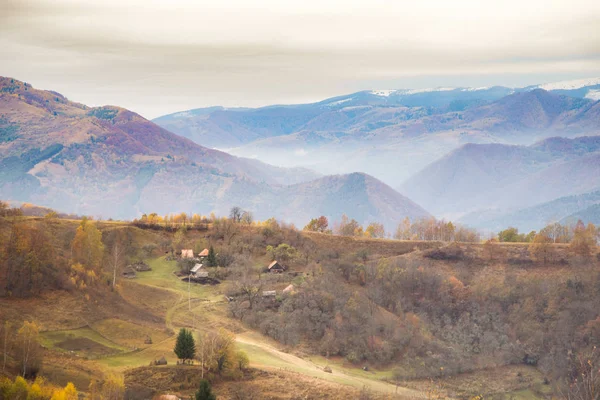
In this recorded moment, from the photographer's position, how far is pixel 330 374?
50.5 m

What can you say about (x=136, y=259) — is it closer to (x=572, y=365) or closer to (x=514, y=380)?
(x=514, y=380)

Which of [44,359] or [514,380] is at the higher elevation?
[44,359]

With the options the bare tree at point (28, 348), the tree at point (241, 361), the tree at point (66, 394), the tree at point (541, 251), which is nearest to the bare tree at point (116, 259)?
the tree at point (241, 361)

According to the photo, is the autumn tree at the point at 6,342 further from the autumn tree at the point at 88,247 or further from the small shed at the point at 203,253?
the small shed at the point at 203,253

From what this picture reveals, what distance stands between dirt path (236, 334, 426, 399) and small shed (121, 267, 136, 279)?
2445 centimetres

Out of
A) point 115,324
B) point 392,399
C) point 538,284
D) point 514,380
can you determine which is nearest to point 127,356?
point 115,324

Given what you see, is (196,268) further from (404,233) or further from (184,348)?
(404,233)

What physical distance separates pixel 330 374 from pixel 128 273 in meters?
38.5

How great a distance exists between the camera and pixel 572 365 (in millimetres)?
62062

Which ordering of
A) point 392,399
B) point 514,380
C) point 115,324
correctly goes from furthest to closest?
point 514,380 < point 115,324 < point 392,399

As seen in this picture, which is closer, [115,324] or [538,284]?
[115,324]

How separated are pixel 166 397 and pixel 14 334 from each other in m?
12.4

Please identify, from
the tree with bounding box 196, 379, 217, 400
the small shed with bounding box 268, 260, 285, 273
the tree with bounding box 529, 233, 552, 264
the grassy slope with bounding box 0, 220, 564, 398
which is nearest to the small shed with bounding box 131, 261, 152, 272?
the grassy slope with bounding box 0, 220, 564, 398

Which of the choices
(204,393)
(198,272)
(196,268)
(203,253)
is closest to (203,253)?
(203,253)
